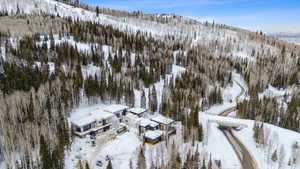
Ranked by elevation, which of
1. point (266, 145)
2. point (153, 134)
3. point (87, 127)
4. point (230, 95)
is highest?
point (87, 127)

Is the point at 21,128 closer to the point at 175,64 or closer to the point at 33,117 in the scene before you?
the point at 33,117

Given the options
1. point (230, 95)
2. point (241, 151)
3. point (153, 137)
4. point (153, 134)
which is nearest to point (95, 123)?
point (153, 134)

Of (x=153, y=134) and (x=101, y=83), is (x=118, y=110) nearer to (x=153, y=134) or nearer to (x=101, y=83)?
(x=153, y=134)

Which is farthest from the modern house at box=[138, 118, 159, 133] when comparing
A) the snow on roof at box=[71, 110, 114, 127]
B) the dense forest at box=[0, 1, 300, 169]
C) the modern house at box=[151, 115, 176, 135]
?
the snow on roof at box=[71, 110, 114, 127]

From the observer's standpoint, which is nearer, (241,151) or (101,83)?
(241,151)

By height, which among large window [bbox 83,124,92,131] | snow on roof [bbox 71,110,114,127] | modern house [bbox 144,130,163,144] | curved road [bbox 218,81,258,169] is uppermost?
snow on roof [bbox 71,110,114,127]

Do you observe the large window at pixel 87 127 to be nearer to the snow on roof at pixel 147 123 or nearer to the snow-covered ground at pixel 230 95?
the snow on roof at pixel 147 123

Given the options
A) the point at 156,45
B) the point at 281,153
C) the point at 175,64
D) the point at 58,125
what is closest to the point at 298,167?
the point at 281,153

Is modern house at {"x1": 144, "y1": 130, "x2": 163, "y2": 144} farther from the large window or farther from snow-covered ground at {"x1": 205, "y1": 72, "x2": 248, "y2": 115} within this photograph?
snow-covered ground at {"x1": 205, "y1": 72, "x2": 248, "y2": 115}
